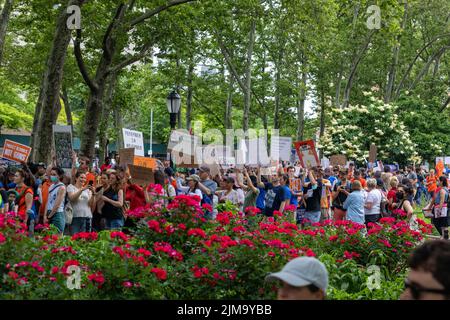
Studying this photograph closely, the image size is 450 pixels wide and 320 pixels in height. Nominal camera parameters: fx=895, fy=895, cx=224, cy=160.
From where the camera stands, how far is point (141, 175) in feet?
54.0

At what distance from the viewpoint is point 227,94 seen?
192ft

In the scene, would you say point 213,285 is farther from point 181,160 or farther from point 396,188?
point 181,160

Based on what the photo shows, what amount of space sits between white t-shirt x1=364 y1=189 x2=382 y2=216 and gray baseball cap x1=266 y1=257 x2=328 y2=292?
13.6m

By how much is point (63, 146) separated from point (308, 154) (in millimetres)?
7150

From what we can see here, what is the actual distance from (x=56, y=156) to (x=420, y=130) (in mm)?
35978

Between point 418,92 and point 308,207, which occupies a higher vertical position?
point 418,92

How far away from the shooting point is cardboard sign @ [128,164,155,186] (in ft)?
53.4

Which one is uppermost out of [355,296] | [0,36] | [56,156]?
[0,36]

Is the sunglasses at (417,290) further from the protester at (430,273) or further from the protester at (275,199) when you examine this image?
the protester at (275,199)

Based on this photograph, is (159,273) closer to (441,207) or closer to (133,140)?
(441,207)

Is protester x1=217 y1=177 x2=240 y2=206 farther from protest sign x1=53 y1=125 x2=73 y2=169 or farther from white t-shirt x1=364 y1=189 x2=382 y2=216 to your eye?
protest sign x1=53 y1=125 x2=73 y2=169

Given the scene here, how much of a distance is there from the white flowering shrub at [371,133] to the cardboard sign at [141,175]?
103 feet

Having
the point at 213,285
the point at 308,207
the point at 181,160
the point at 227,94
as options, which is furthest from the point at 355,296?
the point at 227,94

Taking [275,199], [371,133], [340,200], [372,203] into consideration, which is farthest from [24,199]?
[371,133]
